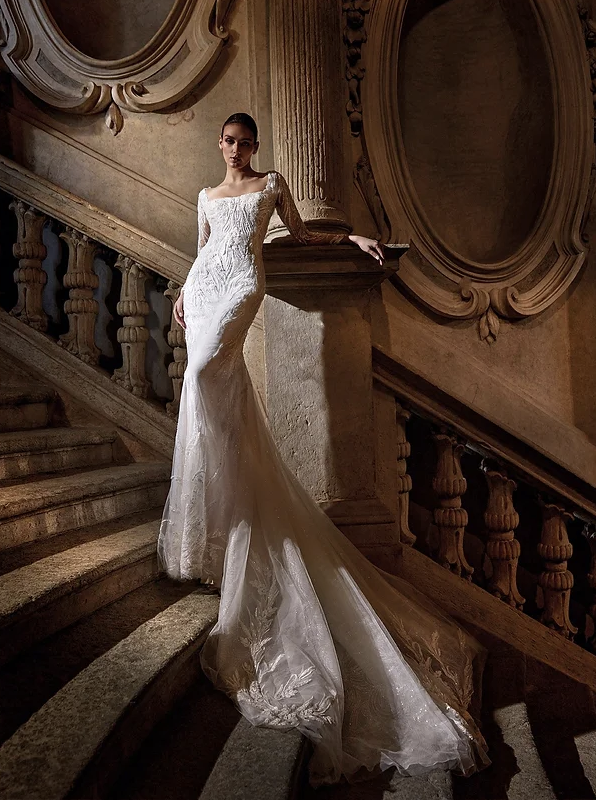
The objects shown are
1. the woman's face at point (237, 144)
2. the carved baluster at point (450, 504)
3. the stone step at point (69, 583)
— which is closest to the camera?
the stone step at point (69, 583)

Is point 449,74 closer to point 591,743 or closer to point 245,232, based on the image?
point 245,232

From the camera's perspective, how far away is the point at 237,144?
9.76ft

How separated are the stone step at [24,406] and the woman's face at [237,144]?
1.76 m

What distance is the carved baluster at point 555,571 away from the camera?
144 inches

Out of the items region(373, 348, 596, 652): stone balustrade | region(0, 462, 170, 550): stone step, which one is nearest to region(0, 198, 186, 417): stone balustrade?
region(0, 462, 170, 550): stone step

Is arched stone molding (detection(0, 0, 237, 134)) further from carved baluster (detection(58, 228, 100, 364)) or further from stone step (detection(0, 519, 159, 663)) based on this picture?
stone step (detection(0, 519, 159, 663))

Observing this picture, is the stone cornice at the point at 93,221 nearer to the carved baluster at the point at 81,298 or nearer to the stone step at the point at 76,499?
the carved baluster at the point at 81,298

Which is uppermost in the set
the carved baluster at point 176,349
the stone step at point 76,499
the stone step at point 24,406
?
the carved baluster at point 176,349

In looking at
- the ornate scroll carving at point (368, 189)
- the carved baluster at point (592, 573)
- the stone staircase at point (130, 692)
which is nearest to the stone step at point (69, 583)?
the stone staircase at point (130, 692)

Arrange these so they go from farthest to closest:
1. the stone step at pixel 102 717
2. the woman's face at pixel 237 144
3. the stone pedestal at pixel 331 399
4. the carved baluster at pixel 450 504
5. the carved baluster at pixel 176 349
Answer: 1. the carved baluster at pixel 176 349
2. the carved baluster at pixel 450 504
3. the stone pedestal at pixel 331 399
4. the woman's face at pixel 237 144
5. the stone step at pixel 102 717

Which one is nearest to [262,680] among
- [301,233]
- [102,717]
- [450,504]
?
[102,717]

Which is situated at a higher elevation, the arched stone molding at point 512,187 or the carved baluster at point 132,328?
the arched stone molding at point 512,187

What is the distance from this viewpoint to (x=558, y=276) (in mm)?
4473

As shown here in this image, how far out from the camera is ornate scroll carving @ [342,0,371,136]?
387 centimetres
